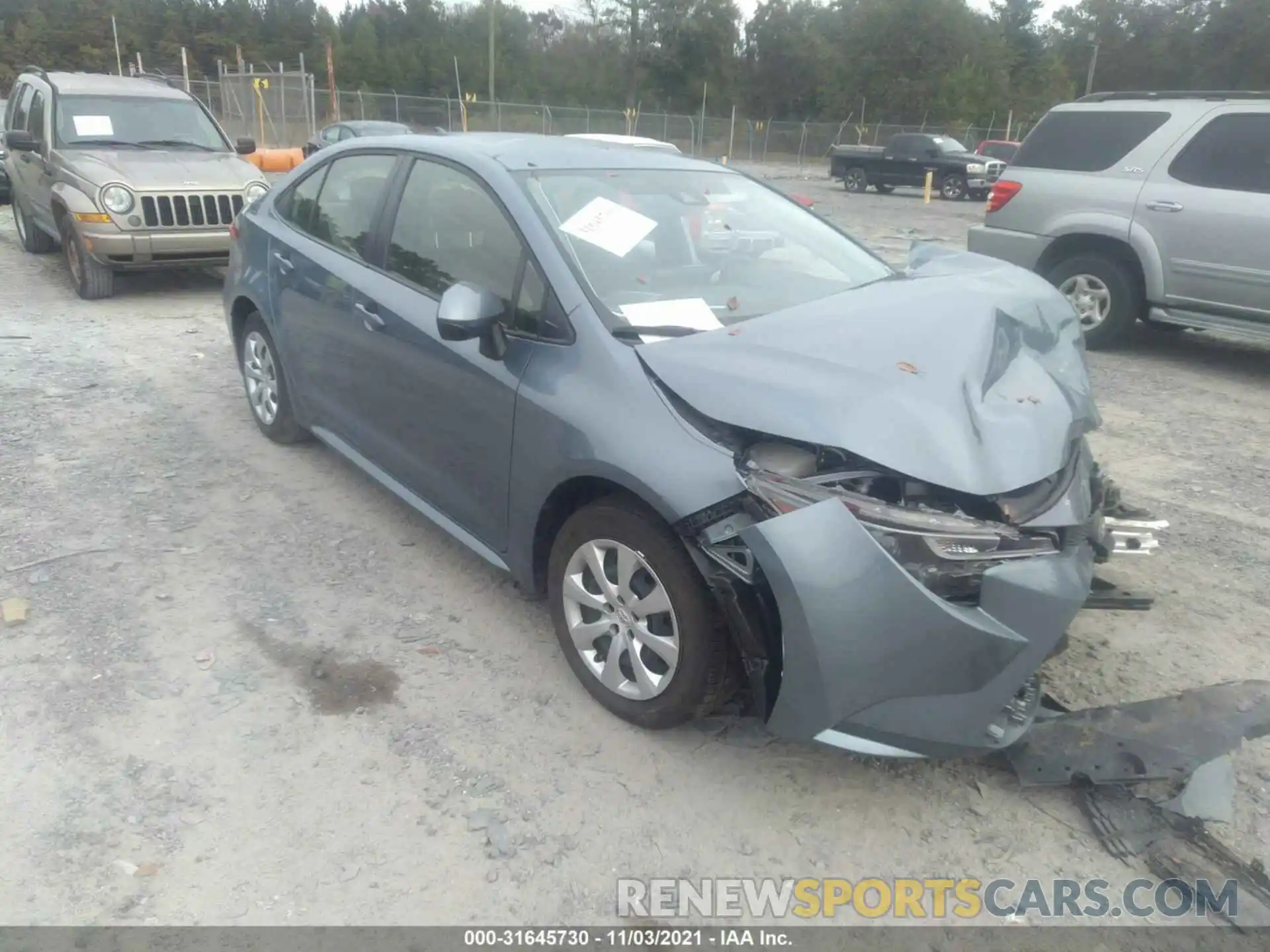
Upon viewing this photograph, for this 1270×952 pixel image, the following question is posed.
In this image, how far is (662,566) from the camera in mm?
2744

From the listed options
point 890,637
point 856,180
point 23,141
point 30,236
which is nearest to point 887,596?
point 890,637

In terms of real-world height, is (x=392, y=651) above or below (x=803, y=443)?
below

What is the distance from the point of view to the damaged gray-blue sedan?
243 cm

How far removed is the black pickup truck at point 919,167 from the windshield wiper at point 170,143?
2238cm

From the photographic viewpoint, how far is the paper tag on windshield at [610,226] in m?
3.36

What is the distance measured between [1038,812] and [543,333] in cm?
211

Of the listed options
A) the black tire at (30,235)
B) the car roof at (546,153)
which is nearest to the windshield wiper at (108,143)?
the black tire at (30,235)

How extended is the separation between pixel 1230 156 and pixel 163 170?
872 centimetres

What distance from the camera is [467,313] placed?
10.1ft

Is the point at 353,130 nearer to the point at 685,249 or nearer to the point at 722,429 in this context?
the point at 685,249

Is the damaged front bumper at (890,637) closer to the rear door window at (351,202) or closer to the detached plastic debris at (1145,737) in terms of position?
the detached plastic debris at (1145,737)

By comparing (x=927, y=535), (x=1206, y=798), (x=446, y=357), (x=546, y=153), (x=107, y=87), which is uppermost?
(x=107, y=87)

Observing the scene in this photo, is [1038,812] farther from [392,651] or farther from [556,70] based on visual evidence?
[556,70]

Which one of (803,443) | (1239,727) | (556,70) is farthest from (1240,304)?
(556,70)
